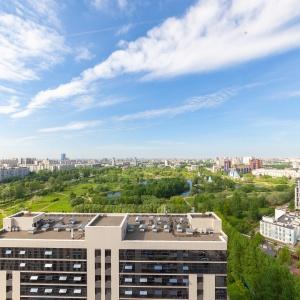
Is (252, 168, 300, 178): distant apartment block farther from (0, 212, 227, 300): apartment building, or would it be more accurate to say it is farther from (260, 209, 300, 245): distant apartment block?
(0, 212, 227, 300): apartment building

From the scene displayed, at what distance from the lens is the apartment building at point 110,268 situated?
35.6ft

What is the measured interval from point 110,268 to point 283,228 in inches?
802

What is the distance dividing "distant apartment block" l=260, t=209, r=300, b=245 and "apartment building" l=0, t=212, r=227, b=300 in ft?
57.6

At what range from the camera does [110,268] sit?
1098cm

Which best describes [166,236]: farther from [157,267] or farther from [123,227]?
[123,227]

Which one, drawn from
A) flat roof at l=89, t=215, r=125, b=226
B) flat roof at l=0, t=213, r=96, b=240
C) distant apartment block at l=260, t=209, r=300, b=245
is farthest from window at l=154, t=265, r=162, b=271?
distant apartment block at l=260, t=209, r=300, b=245

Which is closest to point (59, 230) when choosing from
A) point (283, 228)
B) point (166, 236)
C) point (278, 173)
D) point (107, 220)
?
point (107, 220)

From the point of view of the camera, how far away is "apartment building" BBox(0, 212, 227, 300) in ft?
35.6

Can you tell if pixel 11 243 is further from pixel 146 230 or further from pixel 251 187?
pixel 251 187

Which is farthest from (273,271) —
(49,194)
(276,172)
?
(276,172)

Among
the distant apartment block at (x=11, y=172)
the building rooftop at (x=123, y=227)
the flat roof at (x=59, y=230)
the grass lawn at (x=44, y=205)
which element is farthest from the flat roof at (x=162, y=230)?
the distant apartment block at (x=11, y=172)

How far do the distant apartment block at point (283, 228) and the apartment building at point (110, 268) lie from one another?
57.6 ft

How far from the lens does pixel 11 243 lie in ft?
36.7

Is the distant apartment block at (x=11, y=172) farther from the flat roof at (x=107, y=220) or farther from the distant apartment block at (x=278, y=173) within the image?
the distant apartment block at (x=278, y=173)
